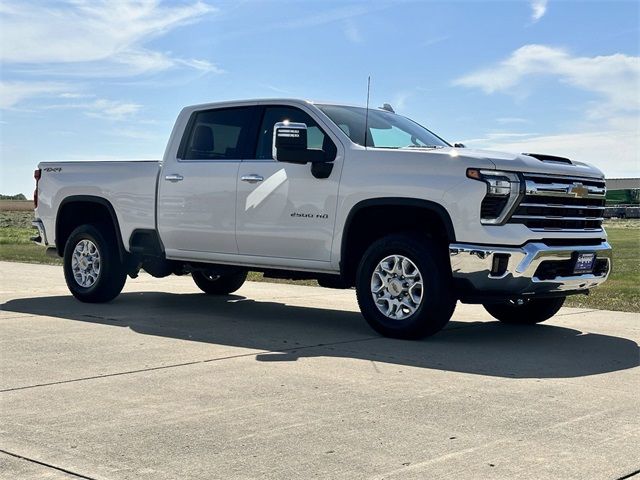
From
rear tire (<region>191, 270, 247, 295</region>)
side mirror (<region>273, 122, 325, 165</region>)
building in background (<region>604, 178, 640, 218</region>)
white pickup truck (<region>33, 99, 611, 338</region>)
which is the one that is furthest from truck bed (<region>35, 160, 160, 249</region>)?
building in background (<region>604, 178, 640, 218</region>)

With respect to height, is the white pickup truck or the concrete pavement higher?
the white pickup truck

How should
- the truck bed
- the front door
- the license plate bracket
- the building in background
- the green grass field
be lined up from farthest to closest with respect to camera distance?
the building in background
the green grass field
the truck bed
the front door
the license plate bracket

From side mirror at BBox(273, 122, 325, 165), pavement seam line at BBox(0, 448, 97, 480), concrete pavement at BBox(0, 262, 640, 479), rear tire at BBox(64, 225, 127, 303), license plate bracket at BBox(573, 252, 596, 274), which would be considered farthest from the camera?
rear tire at BBox(64, 225, 127, 303)

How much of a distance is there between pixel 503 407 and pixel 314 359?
6.17ft

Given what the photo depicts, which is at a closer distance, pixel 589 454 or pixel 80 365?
pixel 589 454

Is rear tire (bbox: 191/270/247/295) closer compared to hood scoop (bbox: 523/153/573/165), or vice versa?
hood scoop (bbox: 523/153/573/165)

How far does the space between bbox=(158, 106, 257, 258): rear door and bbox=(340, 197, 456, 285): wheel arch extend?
133cm

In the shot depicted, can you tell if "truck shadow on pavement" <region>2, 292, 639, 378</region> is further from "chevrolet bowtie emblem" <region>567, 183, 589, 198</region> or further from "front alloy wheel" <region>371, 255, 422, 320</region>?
"chevrolet bowtie emblem" <region>567, 183, 589, 198</region>

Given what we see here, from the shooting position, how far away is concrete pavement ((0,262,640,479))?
170 inches

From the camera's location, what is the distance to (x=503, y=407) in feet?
17.9

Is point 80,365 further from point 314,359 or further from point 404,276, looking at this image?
point 404,276

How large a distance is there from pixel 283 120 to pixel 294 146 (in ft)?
3.06

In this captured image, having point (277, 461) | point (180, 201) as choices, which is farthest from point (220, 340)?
point (277, 461)

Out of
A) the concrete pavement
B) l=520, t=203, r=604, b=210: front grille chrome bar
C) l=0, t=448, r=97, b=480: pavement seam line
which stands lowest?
l=0, t=448, r=97, b=480: pavement seam line
